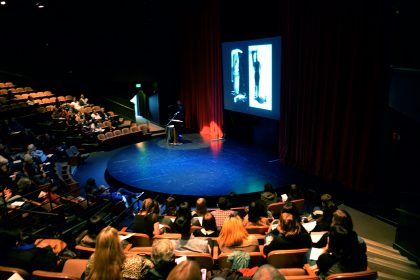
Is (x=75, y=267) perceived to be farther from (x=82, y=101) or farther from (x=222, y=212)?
(x=82, y=101)

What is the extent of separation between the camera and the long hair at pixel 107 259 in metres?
2.53

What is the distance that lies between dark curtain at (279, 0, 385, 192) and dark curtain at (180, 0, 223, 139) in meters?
3.47

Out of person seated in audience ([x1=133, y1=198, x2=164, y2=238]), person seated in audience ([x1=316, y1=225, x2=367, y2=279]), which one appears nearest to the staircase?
person seated in audience ([x1=316, y1=225, x2=367, y2=279])

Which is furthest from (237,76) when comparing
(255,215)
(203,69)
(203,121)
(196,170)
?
(255,215)

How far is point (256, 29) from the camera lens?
1013cm

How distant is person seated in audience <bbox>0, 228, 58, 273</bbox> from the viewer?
9.80 ft

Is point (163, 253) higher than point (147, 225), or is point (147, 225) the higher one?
point (163, 253)

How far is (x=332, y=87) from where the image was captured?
7453 mm

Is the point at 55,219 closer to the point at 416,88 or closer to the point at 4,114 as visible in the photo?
the point at 416,88

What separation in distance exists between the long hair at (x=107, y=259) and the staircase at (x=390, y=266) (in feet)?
8.53

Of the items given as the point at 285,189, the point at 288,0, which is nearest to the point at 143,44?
the point at 288,0

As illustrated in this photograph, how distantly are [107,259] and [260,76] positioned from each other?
7839 mm

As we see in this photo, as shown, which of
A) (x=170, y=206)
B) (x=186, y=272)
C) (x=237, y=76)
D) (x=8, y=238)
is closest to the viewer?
(x=186, y=272)

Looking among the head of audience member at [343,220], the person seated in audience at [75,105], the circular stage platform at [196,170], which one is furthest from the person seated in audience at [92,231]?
the person seated in audience at [75,105]
